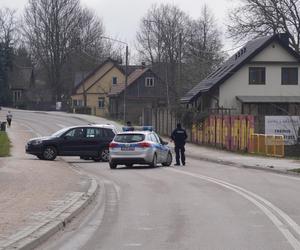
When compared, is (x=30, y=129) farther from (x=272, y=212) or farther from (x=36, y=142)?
(x=272, y=212)

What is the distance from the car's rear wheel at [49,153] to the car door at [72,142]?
12.7 inches

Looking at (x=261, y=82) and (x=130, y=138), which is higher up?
(x=261, y=82)

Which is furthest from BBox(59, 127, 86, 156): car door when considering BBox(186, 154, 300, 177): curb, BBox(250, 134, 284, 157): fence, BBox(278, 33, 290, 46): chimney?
BBox(278, 33, 290, 46): chimney

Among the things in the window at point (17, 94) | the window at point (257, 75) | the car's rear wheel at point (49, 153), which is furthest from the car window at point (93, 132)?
the window at point (17, 94)

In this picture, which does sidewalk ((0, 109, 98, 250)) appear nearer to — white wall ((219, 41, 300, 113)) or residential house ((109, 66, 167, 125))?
white wall ((219, 41, 300, 113))

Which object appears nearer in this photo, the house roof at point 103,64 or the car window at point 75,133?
the car window at point 75,133

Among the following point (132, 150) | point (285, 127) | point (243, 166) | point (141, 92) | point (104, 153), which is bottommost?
point (243, 166)

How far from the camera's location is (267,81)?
182 feet

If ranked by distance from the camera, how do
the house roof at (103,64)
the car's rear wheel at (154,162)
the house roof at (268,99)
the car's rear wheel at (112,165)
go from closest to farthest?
1. the car's rear wheel at (112,165)
2. the car's rear wheel at (154,162)
3. the house roof at (268,99)
4. the house roof at (103,64)

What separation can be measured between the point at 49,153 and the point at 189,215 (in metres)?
18.7

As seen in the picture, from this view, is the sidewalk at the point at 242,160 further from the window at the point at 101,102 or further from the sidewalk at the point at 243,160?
the window at the point at 101,102

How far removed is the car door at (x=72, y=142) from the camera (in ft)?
104

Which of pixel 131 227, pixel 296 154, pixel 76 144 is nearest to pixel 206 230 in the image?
pixel 131 227

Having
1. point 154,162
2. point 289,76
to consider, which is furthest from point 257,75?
point 154,162
